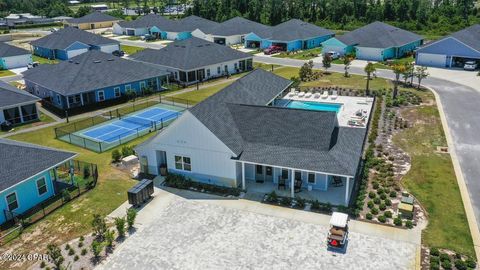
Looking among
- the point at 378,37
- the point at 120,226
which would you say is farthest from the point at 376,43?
the point at 120,226

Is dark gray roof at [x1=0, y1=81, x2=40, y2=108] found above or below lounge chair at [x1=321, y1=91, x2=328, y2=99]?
above

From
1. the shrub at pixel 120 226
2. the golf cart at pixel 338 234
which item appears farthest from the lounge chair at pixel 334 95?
the shrub at pixel 120 226

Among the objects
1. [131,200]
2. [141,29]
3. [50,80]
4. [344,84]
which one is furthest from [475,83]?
[141,29]

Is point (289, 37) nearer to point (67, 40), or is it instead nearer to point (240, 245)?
point (67, 40)

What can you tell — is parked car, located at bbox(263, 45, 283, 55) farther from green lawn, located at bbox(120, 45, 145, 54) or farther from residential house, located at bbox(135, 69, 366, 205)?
residential house, located at bbox(135, 69, 366, 205)

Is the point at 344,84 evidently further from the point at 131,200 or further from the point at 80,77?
the point at 131,200

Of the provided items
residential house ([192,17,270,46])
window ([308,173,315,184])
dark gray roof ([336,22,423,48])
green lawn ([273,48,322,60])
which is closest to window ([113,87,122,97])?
window ([308,173,315,184])
